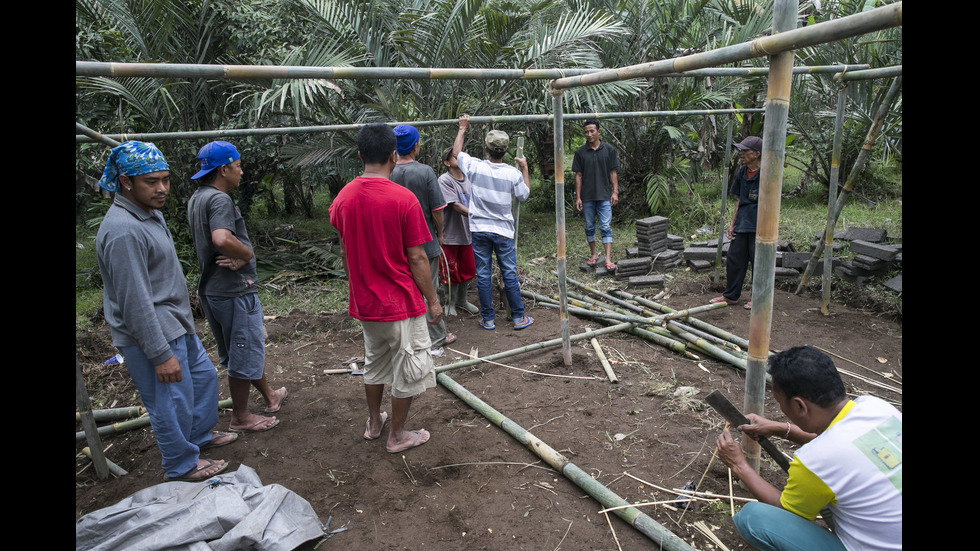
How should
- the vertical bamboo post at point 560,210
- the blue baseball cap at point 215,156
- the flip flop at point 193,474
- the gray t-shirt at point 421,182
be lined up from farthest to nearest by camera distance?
the gray t-shirt at point 421,182
the vertical bamboo post at point 560,210
the blue baseball cap at point 215,156
the flip flop at point 193,474

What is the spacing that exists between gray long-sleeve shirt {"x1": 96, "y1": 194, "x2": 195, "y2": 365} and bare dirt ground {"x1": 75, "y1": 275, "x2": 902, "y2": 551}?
1.07m

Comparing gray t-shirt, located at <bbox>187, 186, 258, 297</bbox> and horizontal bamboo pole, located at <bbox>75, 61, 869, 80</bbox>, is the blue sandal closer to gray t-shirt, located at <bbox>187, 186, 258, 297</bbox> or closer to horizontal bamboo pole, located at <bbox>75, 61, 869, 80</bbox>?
horizontal bamboo pole, located at <bbox>75, 61, 869, 80</bbox>

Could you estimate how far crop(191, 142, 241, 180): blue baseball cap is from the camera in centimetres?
338

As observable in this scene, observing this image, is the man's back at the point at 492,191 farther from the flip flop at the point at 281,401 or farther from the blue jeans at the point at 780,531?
the blue jeans at the point at 780,531

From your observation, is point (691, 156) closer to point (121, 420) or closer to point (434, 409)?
point (434, 409)

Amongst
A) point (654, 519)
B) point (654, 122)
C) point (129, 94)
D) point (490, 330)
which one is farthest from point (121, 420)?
point (654, 122)

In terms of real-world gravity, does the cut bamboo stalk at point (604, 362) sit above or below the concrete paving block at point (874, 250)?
below

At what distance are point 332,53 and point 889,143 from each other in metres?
9.19

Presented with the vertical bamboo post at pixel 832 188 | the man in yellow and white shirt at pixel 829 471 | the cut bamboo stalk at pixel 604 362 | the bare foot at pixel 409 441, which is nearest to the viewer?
the man in yellow and white shirt at pixel 829 471

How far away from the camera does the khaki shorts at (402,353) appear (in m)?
3.26

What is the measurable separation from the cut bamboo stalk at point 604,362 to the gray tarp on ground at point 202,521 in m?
2.46

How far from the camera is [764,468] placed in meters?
3.25

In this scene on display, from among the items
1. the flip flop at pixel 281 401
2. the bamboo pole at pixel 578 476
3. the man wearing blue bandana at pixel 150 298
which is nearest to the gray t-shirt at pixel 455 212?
the bamboo pole at pixel 578 476

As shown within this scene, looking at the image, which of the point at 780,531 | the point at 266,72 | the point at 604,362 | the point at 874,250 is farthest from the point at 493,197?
the point at 874,250
